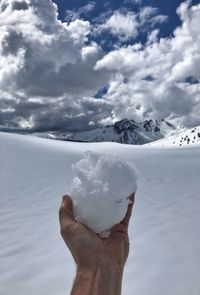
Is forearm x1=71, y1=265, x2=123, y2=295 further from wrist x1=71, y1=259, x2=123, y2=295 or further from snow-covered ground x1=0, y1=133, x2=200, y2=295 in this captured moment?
snow-covered ground x1=0, y1=133, x2=200, y2=295

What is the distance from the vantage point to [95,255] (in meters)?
2.21

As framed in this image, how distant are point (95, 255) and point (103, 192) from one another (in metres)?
0.46

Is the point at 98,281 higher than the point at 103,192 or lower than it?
lower

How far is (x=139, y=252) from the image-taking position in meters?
5.15

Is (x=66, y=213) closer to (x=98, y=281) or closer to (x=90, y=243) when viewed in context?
(x=90, y=243)

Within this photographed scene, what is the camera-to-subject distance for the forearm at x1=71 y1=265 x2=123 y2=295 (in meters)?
2.02

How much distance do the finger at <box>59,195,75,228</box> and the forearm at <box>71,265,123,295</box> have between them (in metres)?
0.33

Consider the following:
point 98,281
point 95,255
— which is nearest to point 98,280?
point 98,281

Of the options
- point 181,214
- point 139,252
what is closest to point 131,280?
point 139,252

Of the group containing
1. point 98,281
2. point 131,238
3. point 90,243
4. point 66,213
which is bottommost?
point 131,238

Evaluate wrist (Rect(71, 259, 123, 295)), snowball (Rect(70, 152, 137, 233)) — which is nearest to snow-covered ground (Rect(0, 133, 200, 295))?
snowball (Rect(70, 152, 137, 233))

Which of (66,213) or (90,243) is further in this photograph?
(66,213)

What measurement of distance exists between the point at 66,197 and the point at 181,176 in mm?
9125

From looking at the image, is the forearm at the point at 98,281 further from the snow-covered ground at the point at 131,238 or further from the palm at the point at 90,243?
the snow-covered ground at the point at 131,238
